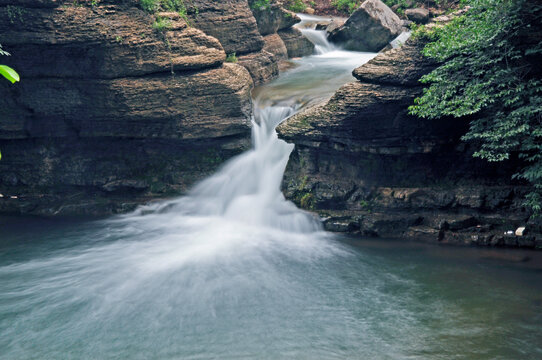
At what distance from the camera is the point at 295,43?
60.6ft

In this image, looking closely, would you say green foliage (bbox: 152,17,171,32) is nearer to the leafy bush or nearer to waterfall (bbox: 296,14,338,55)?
the leafy bush

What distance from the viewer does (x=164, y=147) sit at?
12672mm

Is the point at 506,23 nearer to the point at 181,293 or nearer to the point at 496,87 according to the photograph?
the point at 496,87

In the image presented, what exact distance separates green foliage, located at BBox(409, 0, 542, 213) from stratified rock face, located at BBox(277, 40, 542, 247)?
0.70 meters

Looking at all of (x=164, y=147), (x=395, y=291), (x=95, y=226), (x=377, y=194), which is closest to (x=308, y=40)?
(x=164, y=147)

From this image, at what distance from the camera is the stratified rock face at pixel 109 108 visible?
1094cm

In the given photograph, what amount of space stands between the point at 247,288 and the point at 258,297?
41 centimetres

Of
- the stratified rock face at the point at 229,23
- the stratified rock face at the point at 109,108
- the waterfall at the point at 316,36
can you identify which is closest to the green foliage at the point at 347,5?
the waterfall at the point at 316,36

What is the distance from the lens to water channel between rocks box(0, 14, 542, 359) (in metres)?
6.44

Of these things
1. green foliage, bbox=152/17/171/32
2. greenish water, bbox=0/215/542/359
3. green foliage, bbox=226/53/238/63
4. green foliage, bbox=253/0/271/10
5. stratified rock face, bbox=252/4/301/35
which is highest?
green foliage, bbox=253/0/271/10

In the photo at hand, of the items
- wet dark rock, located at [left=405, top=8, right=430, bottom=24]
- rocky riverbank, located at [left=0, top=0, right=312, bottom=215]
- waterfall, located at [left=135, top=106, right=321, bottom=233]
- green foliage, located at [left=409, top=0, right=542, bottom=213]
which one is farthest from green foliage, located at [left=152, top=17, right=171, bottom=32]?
wet dark rock, located at [left=405, top=8, right=430, bottom=24]

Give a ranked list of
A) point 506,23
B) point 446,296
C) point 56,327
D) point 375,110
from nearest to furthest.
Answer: point 56,327, point 446,296, point 506,23, point 375,110

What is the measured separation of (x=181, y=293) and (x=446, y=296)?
4.68m

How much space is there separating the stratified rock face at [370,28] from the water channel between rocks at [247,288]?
8.53 metres
